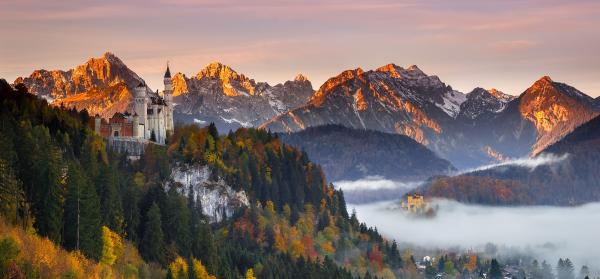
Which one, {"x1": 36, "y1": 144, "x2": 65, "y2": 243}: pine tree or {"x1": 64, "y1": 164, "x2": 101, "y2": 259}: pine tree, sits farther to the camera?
{"x1": 64, "y1": 164, "x2": 101, "y2": 259}: pine tree

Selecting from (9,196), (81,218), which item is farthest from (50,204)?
(9,196)

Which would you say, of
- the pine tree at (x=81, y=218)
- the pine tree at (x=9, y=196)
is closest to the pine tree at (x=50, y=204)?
the pine tree at (x=81, y=218)

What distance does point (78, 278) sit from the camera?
7013 inches

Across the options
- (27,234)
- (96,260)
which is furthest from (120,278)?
(27,234)

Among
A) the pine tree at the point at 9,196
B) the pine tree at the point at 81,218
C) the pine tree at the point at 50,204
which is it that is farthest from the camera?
the pine tree at the point at 81,218

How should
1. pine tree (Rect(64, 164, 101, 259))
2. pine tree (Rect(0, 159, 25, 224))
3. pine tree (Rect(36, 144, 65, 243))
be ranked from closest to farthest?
pine tree (Rect(0, 159, 25, 224)) → pine tree (Rect(36, 144, 65, 243)) → pine tree (Rect(64, 164, 101, 259))

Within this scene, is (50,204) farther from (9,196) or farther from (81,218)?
(9,196)

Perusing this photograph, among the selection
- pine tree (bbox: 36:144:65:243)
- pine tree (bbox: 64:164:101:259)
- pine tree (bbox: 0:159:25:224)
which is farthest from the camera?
pine tree (bbox: 64:164:101:259)

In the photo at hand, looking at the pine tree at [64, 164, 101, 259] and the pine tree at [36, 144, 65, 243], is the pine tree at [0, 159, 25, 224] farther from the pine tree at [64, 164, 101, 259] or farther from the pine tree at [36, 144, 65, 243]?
the pine tree at [64, 164, 101, 259]

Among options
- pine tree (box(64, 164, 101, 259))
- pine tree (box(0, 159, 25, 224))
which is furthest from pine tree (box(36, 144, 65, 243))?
pine tree (box(0, 159, 25, 224))

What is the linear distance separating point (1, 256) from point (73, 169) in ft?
126

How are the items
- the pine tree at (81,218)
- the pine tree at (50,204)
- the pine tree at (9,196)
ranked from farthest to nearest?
1. the pine tree at (81,218)
2. the pine tree at (50,204)
3. the pine tree at (9,196)

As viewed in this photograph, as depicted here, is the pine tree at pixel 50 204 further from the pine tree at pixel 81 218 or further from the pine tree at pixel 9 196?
the pine tree at pixel 9 196

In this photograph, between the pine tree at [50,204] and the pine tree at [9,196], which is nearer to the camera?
the pine tree at [9,196]
